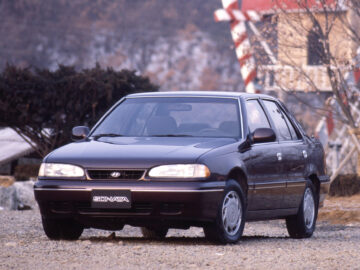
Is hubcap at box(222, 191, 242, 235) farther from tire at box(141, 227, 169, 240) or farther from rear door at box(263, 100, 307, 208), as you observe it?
tire at box(141, 227, 169, 240)

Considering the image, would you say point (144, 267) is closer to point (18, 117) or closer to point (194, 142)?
point (194, 142)

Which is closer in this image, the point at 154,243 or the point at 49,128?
the point at 154,243

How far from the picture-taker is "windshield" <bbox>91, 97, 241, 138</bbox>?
11016 mm

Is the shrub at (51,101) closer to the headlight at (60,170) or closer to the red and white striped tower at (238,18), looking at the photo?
the red and white striped tower at (238,18)

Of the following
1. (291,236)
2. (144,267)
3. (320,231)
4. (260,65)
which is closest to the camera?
(144,267)

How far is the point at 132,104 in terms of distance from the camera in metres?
11.8

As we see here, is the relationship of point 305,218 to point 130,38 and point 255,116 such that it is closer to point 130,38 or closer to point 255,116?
point 255,116

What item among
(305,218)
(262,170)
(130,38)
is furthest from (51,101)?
(130,38)

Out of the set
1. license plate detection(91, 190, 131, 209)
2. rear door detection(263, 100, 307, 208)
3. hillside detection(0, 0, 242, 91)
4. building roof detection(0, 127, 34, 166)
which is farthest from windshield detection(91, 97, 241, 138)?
hillside detection(0, 0, 242, 91)

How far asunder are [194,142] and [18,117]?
11.9 m

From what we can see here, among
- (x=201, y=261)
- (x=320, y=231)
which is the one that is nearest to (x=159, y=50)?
(x=320, y=231)

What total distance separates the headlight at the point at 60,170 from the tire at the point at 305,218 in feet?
10.6

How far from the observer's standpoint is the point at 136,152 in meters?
10.1

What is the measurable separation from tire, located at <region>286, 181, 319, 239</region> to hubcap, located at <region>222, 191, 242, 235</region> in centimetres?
187
